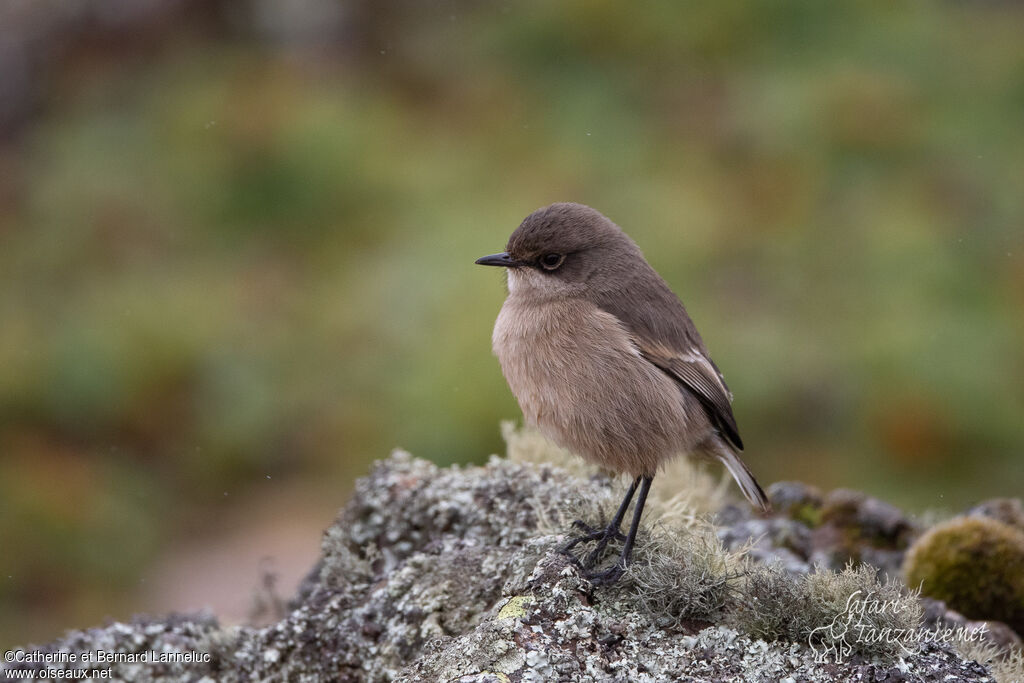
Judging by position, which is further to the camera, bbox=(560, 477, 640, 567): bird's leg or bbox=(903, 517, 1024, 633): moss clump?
bbox=(903, 517, 1024, 633): moss clump

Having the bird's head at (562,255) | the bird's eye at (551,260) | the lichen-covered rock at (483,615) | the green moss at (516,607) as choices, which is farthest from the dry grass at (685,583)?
the bird's eye at (551,260)

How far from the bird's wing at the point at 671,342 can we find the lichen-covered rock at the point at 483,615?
0.60m

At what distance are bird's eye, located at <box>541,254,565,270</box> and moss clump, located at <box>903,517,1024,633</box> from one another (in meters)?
2.42

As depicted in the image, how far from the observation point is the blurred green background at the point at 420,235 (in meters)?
9.10

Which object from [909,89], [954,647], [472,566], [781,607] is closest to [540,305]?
[472,566]

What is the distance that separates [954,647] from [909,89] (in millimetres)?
9212

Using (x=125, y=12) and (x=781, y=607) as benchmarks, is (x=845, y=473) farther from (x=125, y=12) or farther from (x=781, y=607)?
(x=125, y=12)

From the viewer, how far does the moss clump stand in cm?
539

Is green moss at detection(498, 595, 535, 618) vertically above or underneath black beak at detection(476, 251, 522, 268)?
underneath

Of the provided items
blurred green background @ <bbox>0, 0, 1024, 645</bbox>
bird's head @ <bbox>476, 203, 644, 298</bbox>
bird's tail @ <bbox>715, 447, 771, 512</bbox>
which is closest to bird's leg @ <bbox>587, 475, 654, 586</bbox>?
bird's tail @ <bbox>715, 447, 771, 512</bbox>

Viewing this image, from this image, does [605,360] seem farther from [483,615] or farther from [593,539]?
[483,615]

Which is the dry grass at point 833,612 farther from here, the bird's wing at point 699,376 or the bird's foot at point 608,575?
the bird's wing at point 699,376

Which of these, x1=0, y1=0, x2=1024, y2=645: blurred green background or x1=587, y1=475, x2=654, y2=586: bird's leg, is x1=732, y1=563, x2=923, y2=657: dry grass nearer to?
x1=587, y1=475, x2=654, y2=586: bird's leg

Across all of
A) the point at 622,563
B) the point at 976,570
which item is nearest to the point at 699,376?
the point at 622,563
